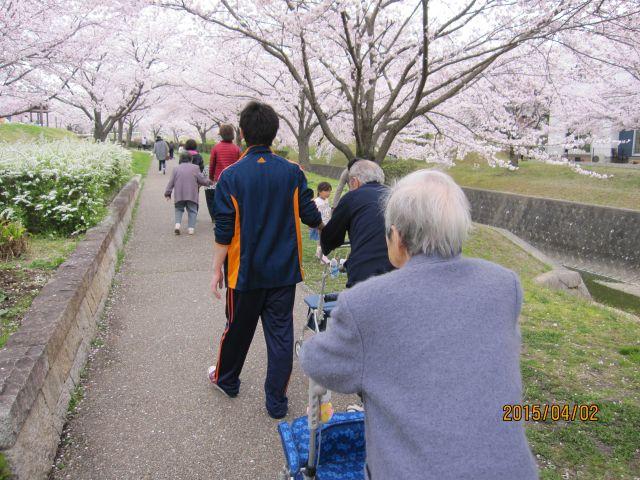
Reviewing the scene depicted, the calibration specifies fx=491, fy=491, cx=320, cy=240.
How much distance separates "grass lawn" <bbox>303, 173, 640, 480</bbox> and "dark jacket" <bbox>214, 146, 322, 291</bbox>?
1891 mm

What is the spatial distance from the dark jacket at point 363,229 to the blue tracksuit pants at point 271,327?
0.48 meters

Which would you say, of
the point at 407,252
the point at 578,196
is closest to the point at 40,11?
the point at 407,252

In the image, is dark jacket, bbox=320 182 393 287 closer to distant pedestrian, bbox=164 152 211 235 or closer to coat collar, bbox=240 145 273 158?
coat collar, bbox=240 145 273 158

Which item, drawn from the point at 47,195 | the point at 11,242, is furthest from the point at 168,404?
the point at 47,195

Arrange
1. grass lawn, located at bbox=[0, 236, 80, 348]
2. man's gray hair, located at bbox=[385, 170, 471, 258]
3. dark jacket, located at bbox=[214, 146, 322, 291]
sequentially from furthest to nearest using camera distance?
grass lawn, located at bbox=[0, 236, 80, 348]
dark jacket, located at bbox=[214, 146, 322, 291]
man's gray hair, located at bbox=[385, 170, 471, 258]

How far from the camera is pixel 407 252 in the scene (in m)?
1.46

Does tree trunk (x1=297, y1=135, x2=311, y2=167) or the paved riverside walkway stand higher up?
tree trunk (x1=297, y1=135, x2=311, y2=167)

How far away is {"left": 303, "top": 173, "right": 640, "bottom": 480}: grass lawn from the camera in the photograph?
282 centimetres

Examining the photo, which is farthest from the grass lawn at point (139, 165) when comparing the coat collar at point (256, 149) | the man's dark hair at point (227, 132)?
the coat collar at point (256, 149)

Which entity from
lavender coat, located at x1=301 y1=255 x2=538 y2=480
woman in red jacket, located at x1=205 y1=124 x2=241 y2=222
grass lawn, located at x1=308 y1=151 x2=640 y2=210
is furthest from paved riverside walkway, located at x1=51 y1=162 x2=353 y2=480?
grass lawn, located at x1=308 y1=151 x2=640 y2=210

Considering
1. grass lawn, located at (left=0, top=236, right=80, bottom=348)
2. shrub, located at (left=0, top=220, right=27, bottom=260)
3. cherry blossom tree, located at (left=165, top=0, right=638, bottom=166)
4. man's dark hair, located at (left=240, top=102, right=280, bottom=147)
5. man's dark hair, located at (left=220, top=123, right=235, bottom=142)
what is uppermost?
cherry blossom tree, located at (left=165, top=0, right=638, bottom=166)

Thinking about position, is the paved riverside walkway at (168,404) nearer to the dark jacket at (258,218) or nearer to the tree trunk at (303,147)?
the dark jacket at (258,218)

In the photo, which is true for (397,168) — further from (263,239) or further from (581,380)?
(263,239)

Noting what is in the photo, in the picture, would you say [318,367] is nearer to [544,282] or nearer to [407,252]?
[407,252]
